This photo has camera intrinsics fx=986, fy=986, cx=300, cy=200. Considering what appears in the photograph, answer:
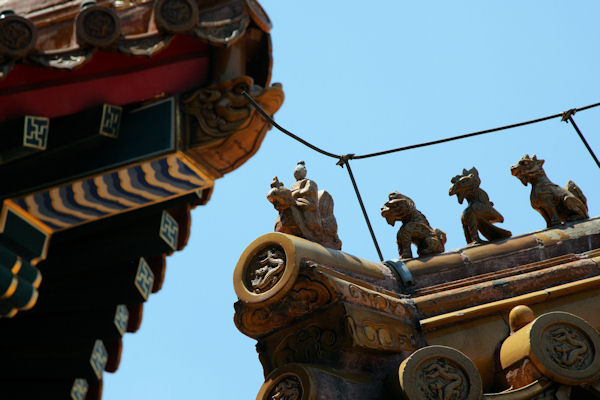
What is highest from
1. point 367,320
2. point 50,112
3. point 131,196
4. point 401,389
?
point 50,112

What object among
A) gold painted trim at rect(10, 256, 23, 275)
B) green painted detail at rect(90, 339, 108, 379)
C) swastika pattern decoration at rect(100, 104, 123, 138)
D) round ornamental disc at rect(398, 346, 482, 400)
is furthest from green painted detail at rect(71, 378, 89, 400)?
round ornamental disc at rect(398, 346, 482, 400)

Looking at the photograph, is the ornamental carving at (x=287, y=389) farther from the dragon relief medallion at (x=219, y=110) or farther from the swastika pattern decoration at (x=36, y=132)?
the swastika pattern decoration at (x=36, y=132)

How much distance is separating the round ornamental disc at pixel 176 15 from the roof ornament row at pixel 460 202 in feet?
9.45

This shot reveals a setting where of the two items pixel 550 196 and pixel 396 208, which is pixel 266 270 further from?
pixel 550 196

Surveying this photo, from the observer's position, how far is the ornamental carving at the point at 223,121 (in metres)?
5.69

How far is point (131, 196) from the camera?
5.71 m

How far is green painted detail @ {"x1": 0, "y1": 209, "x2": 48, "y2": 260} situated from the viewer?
538 cm

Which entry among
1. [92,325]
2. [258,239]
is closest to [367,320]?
[258,239]

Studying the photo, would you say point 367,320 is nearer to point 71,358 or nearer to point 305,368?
point 305,368

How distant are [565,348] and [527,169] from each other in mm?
2141

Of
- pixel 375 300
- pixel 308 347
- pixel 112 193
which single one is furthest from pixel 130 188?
pixel 375 300

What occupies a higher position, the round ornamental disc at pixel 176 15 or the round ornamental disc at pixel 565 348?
the round ornamental disc at pixel 176 15

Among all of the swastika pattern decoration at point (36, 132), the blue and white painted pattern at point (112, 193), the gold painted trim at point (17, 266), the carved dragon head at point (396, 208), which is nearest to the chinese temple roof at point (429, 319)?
the carved dragon head at point (396, 208)

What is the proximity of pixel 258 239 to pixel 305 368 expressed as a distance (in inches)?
48.2
